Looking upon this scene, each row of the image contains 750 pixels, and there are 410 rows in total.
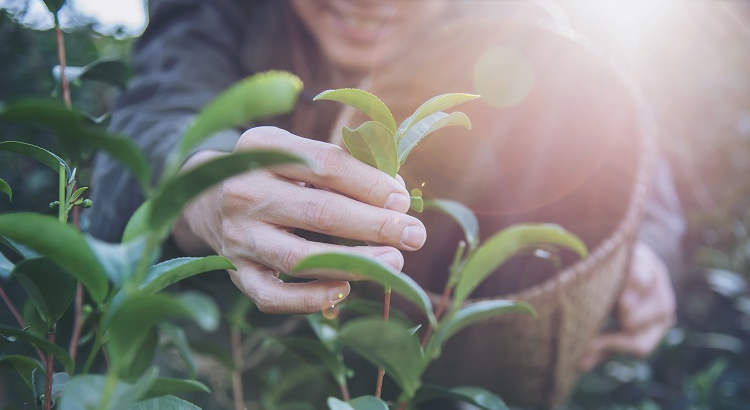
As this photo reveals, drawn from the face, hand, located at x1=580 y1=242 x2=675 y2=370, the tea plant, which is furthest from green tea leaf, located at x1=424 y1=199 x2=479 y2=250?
hand, located at x1=580 y1=242 x2=675 y2=370

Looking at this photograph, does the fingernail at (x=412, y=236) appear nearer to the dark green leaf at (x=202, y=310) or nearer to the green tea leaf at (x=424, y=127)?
the green tea leaf at (x=424, y=127)

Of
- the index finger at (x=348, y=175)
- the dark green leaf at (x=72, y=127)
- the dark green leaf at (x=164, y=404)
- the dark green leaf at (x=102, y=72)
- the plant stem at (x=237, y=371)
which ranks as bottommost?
the plant stem at (x=237, y=371)

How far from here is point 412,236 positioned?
1.42ft

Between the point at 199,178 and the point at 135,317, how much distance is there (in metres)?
0.07

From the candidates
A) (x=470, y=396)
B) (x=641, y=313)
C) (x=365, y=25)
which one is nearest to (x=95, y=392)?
(x=470, y=396)

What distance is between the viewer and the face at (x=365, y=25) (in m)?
1.27

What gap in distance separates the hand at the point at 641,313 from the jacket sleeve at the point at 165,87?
106 cm

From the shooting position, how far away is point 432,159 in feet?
4.45

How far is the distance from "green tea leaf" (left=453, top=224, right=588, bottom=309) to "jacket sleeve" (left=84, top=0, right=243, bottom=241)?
401 mm

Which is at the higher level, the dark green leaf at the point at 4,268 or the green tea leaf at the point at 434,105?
the green tea leaf at the point at 434,105

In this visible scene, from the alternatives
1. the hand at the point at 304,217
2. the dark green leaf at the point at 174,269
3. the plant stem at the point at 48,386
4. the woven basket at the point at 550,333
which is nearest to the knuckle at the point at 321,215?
the hand at the point at 304,217

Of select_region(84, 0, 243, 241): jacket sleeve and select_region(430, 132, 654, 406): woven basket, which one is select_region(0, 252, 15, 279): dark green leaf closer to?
select_region(84, 0, 243, 241): jacket sleeve

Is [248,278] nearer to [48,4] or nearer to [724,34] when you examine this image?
[48,4]

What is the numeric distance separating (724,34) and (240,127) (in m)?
1.47
